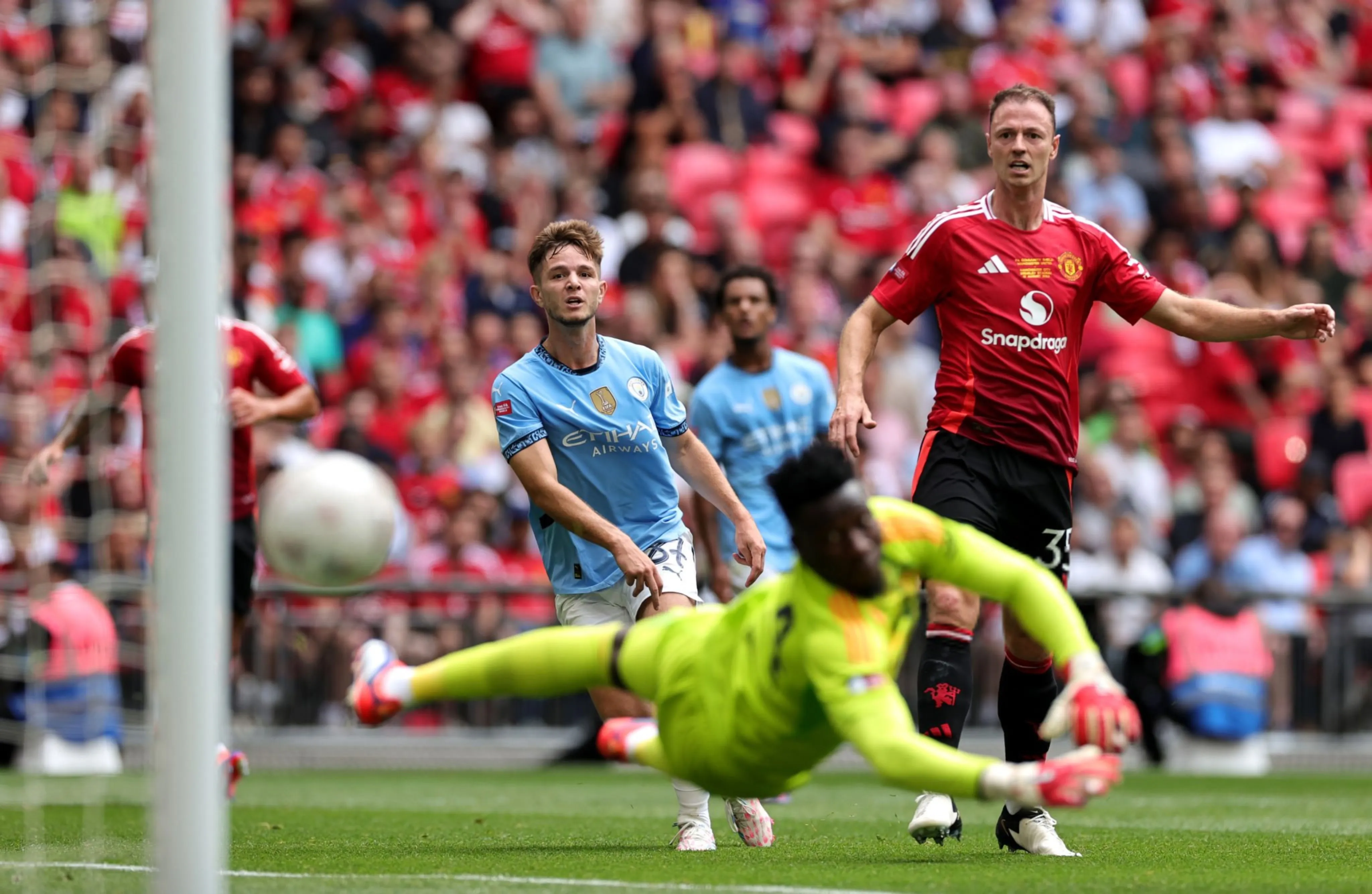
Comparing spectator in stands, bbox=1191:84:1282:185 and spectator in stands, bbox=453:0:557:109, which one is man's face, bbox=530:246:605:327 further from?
spectator in stands, bbox=1191:84:1282:185

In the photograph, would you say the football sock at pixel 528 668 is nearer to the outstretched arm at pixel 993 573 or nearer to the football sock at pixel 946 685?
the outstretched arm at pixel 993 573

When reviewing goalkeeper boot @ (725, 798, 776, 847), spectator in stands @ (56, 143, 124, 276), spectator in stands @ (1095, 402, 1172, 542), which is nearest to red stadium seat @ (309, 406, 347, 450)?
spectator in stands @ (56, 143, 124, 276)

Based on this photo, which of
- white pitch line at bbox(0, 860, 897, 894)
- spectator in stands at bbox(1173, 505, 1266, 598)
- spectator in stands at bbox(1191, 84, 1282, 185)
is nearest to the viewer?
white pitch line at bbox(0, 860, 897, 894)

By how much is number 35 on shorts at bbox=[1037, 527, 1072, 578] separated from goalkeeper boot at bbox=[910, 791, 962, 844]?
103cm

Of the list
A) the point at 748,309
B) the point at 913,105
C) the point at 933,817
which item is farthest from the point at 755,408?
the point at 913,105

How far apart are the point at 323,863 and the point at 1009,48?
1647 centimetres

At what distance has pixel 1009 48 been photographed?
2159cm

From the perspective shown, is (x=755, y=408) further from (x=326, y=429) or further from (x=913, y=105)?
(x=913, y=105)

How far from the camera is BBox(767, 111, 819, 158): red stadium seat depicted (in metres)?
20.4

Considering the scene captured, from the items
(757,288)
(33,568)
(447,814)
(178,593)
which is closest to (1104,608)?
(757,288)

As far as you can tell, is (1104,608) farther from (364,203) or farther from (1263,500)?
(364,203)

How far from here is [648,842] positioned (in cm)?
832

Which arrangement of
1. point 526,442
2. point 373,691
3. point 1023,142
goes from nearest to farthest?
point 373,691
point 1023,142
point 526,442

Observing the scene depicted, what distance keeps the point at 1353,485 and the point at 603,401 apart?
11.6m
